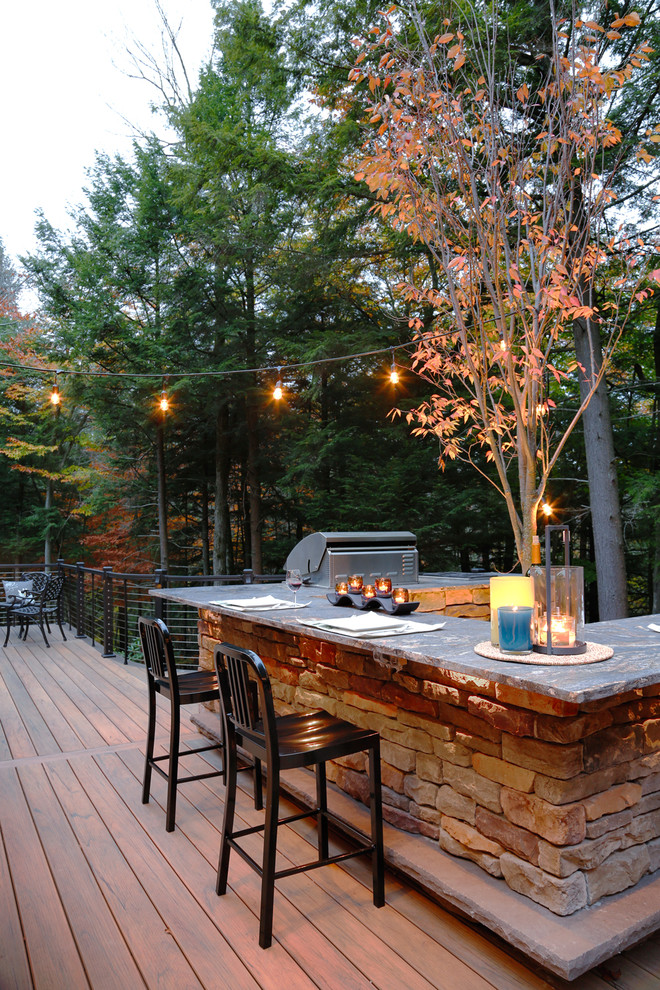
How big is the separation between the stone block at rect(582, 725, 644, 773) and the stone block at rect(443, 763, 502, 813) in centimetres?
29

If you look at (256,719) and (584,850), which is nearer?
(584,850)

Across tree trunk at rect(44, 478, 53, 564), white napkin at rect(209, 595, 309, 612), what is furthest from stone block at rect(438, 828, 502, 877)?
tree trunk at rect(44, 478, 53, 564)

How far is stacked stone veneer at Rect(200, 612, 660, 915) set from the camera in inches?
63.3

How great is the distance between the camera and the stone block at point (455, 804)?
1.92m

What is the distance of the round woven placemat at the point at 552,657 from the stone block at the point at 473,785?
1.41 ft

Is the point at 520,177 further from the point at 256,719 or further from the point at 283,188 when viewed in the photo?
the point at 283,188

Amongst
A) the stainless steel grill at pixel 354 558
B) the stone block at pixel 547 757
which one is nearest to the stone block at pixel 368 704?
the stone block at pixel 547 757

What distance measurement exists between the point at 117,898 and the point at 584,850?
147cm

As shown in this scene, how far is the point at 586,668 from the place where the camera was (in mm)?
1521

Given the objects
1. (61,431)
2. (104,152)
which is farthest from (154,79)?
(61,431)

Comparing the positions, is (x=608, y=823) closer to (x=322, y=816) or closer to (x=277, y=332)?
(x=322, y=816)

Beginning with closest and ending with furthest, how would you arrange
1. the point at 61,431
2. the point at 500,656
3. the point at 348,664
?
the point at 500,656 → the point at 348,664 → the point at 61,431

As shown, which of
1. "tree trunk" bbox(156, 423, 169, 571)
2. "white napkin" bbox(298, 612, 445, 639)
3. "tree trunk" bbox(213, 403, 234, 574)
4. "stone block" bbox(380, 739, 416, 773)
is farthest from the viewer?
"tree trunk" bbox(156, 423, 169, 571)

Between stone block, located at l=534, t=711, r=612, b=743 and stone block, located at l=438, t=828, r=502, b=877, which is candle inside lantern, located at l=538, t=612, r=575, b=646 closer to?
stone block, located at l=534, t=711, r=612, b=743
